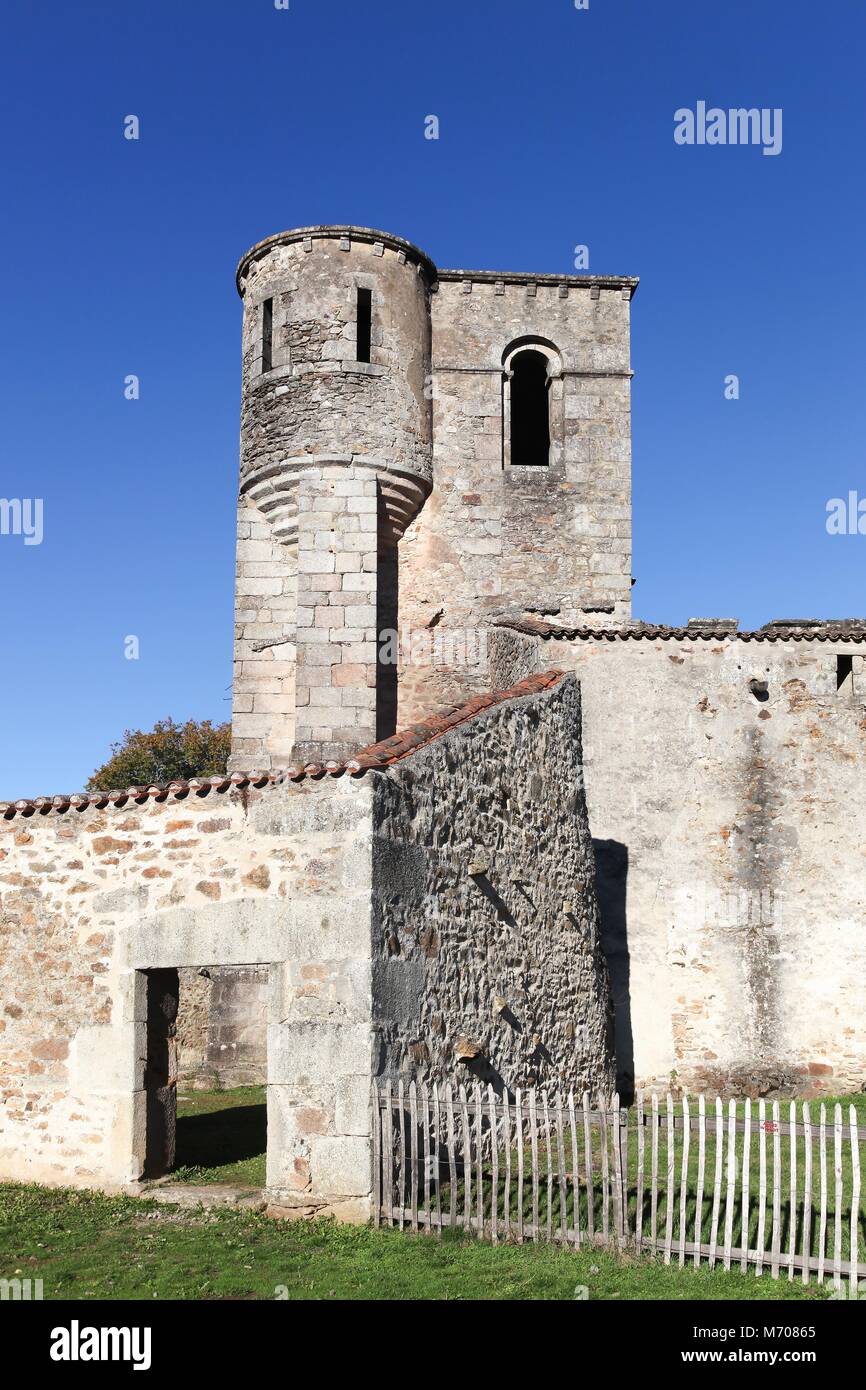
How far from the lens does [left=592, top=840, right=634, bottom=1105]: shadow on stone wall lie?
45.7ft

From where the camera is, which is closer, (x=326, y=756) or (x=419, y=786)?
(x=419, y=786)

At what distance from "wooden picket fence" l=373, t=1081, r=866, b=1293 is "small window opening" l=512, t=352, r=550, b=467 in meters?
12.3

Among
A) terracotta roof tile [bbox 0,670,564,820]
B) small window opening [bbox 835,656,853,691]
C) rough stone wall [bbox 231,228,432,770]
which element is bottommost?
terracotta roof tile [bbox 0,670,564,820]

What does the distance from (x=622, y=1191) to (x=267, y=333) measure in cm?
1302

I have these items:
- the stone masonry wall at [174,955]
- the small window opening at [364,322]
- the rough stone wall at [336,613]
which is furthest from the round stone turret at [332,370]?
the stone masonry wall at [174,955]

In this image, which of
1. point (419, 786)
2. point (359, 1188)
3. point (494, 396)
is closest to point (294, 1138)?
point (359, 1188)

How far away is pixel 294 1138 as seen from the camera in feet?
27.9

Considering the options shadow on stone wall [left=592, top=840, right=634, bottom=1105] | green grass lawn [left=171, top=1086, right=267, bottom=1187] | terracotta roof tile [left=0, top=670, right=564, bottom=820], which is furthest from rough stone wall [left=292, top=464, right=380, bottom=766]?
terracotta roof tile [left=0, top=670, right=564, bottom=820]

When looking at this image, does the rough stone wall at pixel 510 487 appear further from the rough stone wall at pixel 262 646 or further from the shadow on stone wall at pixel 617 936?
the shadow on stone wall at pixel 617 936

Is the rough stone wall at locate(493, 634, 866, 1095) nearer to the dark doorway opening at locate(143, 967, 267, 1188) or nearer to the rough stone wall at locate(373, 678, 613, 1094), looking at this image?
the rough stone wall at locate(373, 678, 613, 1094)

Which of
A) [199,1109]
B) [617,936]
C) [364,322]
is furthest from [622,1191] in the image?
[364,322]

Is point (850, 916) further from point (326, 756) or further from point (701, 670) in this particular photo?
point (326, 756)

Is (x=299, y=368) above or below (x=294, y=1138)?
above
